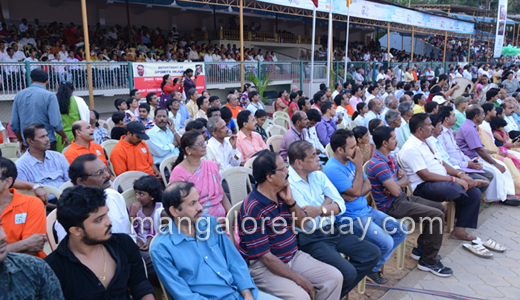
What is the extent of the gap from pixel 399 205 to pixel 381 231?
0.56 m

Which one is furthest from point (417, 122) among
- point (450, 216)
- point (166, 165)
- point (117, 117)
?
point (117, 117)

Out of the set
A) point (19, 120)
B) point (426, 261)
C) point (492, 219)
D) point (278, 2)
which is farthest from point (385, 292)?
point (278, 2)

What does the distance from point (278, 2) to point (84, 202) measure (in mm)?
11742

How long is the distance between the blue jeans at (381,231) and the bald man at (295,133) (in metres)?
1.81

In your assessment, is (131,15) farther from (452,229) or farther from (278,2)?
(452,229)

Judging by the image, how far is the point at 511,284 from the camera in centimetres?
349

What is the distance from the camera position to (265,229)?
2.67m

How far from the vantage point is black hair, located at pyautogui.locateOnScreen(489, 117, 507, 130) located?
6059mm

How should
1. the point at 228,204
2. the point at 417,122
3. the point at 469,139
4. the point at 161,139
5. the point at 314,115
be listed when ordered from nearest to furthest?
the point at 228,204 < the point at 417,122 < the point at 161,139 < the point at 469,139 < the point at 314,115

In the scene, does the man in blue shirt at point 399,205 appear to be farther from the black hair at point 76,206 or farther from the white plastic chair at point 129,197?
the black hair at point 76,206

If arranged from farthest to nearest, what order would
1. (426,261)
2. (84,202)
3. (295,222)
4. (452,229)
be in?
(452,229) < (426,261) < (295,222) < (84,202)

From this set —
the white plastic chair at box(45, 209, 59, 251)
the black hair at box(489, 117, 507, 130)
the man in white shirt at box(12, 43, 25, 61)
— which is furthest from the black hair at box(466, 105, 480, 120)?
the man in white shirt at box(12, 43, 25, 61)

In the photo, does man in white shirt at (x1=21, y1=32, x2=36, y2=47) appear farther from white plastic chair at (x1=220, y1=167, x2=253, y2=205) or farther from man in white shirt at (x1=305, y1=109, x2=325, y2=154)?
white plastic chair at (x1=220, y1=167, x2=253, y2=205)

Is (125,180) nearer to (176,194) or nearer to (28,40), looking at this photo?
(176,194)
